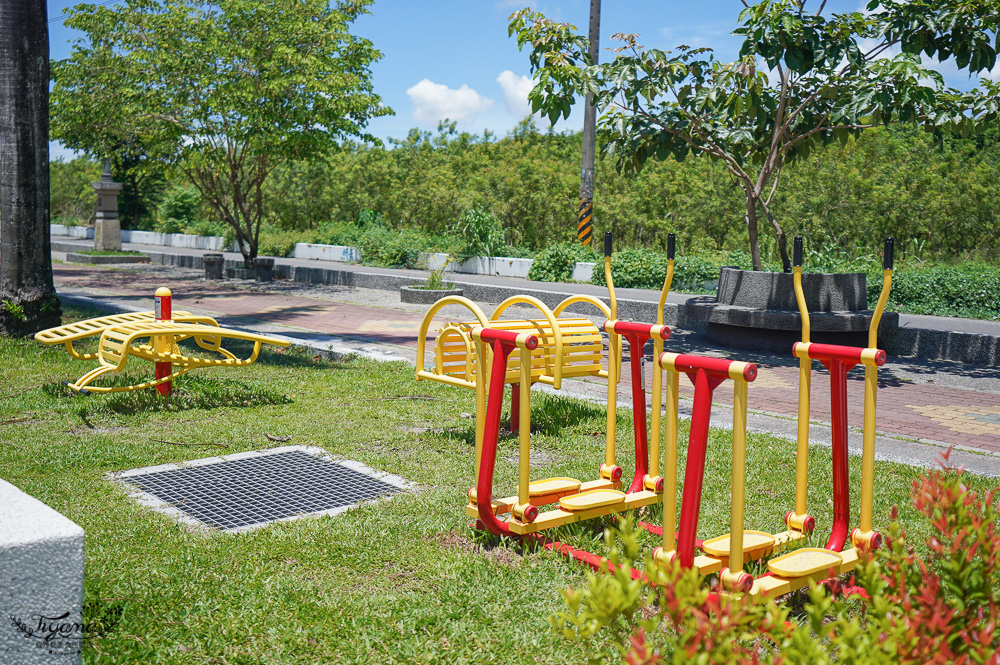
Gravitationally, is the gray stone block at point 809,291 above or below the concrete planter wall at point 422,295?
above

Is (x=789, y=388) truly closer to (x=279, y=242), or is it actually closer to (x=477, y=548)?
(x=477, y=548)

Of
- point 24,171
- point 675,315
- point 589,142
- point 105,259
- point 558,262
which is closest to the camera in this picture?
point 24,171

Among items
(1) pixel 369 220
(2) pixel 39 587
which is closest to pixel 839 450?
(2) pixel 39 587

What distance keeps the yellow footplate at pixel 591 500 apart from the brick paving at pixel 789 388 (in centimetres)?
335

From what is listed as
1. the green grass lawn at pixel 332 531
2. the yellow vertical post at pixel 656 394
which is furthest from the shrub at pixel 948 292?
the yellow vertical post at pixel 656 394

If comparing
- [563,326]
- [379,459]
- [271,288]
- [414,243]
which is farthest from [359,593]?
[414,243]

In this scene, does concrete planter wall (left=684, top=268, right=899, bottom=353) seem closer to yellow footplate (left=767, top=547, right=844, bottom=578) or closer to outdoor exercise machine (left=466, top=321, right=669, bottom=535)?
outdoor exercise machine (left=466, top=321, right=669, bottom=535)

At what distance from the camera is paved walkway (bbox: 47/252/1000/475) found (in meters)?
6.51

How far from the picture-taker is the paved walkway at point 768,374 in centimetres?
651

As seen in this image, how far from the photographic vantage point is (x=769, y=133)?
11133 millimetres

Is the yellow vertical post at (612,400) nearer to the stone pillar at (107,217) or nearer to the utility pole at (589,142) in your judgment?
the utility pole at (589,142)

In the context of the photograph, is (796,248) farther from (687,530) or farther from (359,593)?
(359,593)

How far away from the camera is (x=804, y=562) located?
3.36m

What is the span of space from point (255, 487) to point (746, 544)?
2.78 meters
